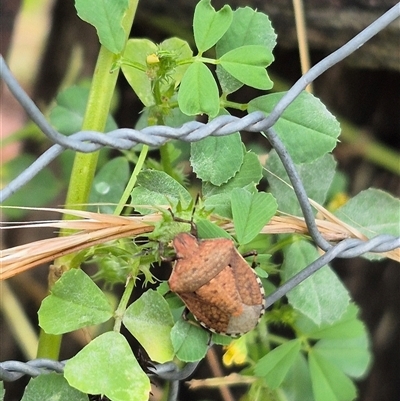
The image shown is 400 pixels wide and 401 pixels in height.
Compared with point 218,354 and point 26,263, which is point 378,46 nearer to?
point 218,354

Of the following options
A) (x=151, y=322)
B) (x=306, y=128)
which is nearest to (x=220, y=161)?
(x=306, y=128)

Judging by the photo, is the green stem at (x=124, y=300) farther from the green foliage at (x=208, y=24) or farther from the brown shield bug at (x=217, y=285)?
the green foliage at (x=208, y=24)

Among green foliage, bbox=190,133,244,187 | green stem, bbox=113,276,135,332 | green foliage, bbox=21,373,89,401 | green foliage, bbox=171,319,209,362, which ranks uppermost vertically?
green foliage, bbox=190,133,244,187

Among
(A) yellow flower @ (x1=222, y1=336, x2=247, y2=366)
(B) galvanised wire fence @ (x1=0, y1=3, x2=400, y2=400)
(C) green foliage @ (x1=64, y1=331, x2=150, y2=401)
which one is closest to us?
(B) galvanised wire fence @ (x1=0, y1=3, x2=400, y2=400)

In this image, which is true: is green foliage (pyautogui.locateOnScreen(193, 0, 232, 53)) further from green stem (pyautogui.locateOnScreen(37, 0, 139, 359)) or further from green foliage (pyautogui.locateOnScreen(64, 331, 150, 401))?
green foliage (pyautogui.locateOnScreen(64, 331, 150, 401))

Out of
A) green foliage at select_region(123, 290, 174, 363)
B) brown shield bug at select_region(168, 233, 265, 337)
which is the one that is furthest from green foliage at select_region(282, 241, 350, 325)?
green foliage at select_region(123, 290, 174, 363)
